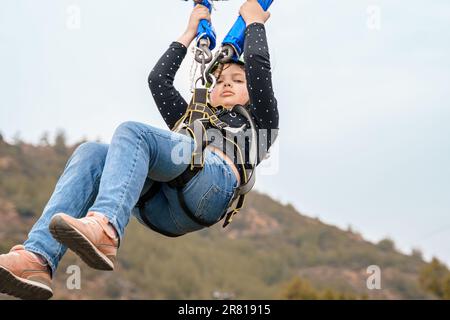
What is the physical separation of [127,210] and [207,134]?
814mm

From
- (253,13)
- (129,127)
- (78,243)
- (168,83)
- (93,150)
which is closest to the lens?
(78,243)

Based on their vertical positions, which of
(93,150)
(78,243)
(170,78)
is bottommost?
(78,243)

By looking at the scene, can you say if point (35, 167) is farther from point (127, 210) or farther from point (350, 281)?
point (127, 210)

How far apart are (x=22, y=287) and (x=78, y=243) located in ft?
1.31

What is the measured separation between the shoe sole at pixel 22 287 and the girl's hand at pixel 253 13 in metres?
1.96

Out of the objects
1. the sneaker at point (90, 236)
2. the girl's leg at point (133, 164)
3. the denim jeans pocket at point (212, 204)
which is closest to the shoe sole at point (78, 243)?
the sneaker at point (90, 236)

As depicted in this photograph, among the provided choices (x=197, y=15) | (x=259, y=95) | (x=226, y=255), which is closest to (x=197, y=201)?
(x=259, y=95)

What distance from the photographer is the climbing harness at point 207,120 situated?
4289 millimetres

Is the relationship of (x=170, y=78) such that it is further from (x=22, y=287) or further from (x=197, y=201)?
(x=22, y=287)

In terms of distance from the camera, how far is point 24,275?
12.4ft

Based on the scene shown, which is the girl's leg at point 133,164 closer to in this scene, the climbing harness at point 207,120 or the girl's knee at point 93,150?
the climbing harness at point 207,120

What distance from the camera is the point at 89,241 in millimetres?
3598

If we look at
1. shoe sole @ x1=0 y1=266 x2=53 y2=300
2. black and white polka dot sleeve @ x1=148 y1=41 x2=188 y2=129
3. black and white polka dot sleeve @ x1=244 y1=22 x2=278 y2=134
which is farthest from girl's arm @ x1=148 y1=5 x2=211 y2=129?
shoe sole @ x1=0 y1=266 x2=53 y2=300

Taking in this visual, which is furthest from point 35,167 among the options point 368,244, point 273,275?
point 368,244
